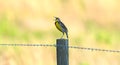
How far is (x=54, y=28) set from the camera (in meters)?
15.3

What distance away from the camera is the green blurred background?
44.2 ft

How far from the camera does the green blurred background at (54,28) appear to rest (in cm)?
1347

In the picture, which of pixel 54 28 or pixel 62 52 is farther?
pixel 54 28

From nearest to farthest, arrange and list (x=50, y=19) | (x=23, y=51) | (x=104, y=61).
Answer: (x=23, y=51)
(x=104, y=61)
(x=50, y=19)

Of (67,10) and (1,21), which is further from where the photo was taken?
(67,10)

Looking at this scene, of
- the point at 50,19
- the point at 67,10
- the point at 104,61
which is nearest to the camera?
the point at 104,61

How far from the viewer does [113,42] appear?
15953mm

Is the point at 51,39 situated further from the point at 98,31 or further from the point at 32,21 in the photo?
the point at 98,31

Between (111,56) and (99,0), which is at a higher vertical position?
(99,0)

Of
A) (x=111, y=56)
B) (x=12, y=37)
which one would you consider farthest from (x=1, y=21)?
(x=111, y=56)

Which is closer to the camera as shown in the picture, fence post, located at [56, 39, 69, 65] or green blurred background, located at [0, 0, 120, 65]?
fence post, located at [56, 39, 69, 65]

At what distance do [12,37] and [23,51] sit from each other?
491 mm

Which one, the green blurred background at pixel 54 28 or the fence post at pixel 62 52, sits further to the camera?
the green blurred background at pixel 54 28

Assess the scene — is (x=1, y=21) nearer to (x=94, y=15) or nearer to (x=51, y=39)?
(x=51, y=39)
